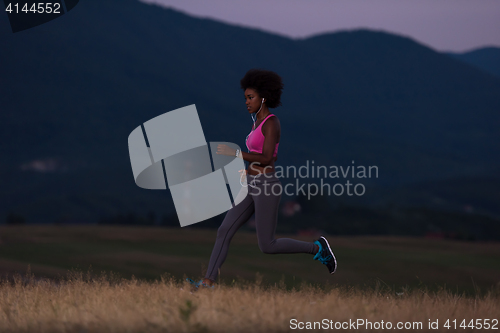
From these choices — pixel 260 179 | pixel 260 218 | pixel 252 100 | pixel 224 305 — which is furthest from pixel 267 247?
pixel 252 100

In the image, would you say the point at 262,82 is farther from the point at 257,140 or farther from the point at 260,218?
the point at 260,218

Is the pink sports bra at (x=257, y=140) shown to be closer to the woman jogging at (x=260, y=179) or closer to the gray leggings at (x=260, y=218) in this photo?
the woman jogging at (x=260, y=179)

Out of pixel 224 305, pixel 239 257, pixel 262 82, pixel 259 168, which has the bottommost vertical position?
pixel 239 257

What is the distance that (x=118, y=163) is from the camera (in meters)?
172

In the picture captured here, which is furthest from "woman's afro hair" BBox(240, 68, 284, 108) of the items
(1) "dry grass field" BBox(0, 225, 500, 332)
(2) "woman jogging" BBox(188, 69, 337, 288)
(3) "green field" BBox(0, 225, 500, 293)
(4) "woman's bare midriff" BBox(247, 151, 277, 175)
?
(3) "green field" BBox(0, 225, 500, 293)

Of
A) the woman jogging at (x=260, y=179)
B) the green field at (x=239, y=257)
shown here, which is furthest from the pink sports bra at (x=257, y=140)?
the green field at (x=239, y=257)

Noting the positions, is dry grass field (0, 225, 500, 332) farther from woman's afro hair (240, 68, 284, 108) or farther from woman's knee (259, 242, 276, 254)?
woman's afro hair (240, 68, 284, 108)

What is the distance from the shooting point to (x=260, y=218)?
712 cm

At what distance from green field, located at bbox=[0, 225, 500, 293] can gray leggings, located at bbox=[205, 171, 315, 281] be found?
8.79 metres

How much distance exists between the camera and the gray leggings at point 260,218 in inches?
278

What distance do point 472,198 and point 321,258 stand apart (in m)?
143

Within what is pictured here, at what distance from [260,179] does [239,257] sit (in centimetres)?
2037

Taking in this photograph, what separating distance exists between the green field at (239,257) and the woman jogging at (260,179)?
8.89 m

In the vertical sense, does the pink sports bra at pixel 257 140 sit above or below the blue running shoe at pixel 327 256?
above
